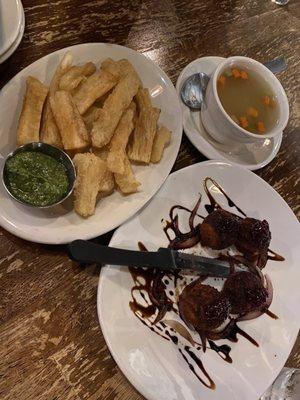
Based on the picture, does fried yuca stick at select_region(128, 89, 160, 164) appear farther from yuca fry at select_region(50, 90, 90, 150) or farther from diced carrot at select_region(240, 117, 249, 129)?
diced carrot at select_region(240, 117, 249, 129)

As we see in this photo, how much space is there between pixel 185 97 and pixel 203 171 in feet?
1.11

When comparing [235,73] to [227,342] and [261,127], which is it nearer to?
[261,127]

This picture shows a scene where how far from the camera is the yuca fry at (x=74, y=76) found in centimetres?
153

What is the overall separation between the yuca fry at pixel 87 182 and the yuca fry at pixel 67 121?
4 cm

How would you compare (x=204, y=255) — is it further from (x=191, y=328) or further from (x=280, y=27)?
(x=280, y=27)

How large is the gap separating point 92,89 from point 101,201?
14.7 inches

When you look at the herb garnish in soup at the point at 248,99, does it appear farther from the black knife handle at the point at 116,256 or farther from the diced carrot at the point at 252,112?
the black knife handle at the point at 116,256

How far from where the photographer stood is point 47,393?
4.64 ft

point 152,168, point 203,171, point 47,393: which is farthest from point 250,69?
point 47,393

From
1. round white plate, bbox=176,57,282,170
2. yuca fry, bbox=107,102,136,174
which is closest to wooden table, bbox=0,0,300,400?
round white plate, bbox=176,57,282,170

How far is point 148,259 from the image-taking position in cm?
149

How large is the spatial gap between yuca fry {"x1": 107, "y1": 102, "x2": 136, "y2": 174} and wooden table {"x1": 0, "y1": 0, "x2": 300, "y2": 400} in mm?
286

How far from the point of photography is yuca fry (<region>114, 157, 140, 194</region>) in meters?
1.53

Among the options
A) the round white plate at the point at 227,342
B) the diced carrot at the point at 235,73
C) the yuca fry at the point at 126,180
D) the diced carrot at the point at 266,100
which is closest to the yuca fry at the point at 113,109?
the yuca fry at the point at 126,180
